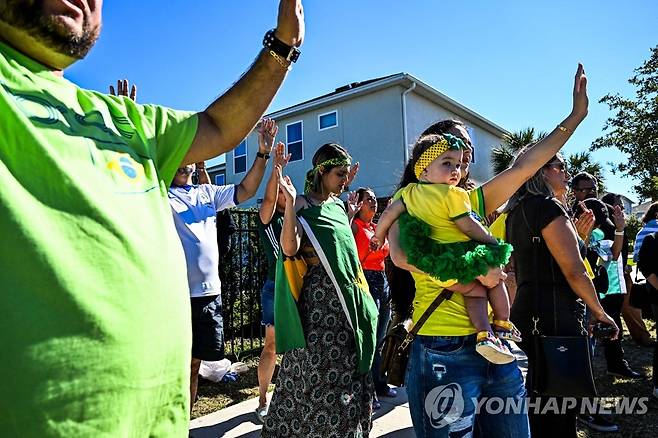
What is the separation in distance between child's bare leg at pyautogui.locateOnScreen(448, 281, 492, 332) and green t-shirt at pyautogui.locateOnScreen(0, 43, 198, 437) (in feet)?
4.46

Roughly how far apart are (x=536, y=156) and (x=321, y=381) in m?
1.77

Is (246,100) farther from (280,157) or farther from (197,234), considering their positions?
(197,234)

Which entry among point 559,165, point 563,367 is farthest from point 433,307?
point 559,165

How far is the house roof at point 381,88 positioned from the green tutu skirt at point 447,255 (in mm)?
13771

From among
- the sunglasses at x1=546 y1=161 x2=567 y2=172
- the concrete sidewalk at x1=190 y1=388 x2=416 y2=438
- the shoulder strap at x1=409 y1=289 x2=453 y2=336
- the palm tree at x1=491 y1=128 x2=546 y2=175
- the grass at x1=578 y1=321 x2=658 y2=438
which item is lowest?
the grass at x1=578 y1=321 x2=658 y2=438

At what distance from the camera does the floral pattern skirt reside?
2.89 m

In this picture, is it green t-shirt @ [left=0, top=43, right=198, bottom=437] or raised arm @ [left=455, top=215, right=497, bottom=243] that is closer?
green t-shirt @ [left=0, top=43, right=198, bottom=437]

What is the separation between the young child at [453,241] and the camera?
83.7 inches

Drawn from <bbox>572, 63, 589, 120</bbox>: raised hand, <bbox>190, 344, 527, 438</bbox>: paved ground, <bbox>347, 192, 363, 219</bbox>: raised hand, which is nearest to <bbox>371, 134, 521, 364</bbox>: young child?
<bbox>572, 63, 589, 120</bbox>: raised hand

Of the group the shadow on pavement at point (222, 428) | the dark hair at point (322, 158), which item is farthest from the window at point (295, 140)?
the dark hair at point (322, 158)

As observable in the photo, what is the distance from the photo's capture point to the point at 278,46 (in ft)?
5.14

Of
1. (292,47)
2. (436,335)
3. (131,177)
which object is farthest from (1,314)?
(436,335)

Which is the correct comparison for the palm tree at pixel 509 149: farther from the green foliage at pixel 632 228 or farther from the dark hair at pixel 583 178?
the dark hair at pixel 583 178

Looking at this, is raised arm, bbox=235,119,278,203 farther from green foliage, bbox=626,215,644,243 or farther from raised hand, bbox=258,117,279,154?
green foliage, bbox=626,215,644,243
